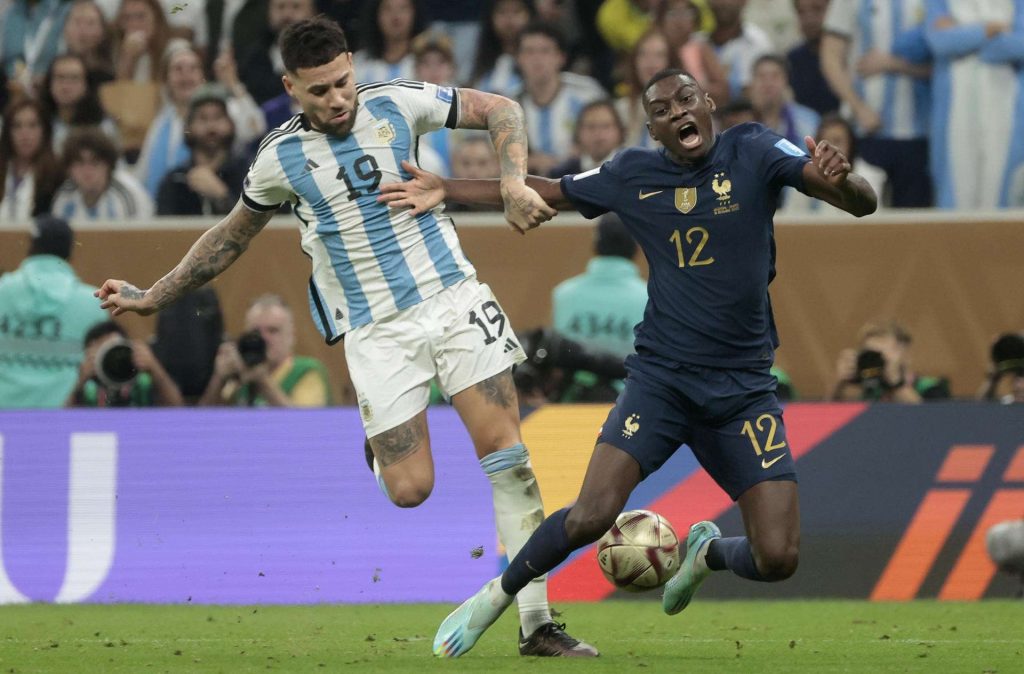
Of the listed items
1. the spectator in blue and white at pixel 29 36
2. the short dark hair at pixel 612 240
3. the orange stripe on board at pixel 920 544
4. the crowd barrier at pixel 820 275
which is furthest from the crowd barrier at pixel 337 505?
the spectator in blue and white at pixel 29 36

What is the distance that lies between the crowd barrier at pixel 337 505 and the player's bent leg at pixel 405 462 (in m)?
2.27

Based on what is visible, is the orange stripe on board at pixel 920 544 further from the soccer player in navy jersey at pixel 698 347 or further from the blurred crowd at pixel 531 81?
the blurred crowd at pixel 531 81

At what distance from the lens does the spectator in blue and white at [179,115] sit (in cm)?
1226

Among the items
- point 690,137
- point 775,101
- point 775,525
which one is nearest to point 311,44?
point 690,137

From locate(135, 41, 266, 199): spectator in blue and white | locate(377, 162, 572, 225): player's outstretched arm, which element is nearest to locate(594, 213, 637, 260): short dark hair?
locate(377, 162, 572, 225): player's outstretched arm

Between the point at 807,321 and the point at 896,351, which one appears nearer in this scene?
the point at 896,351

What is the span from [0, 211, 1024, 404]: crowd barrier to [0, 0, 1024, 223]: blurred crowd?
504 mm

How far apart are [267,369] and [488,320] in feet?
11.4

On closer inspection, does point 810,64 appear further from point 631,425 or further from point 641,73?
point 631,425

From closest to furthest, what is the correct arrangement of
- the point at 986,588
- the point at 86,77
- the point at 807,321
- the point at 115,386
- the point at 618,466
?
1. the point at 618,466
2. the point at 986,588
3. the point at 115,386
4. the point at 807,321
5. the point at 86,77

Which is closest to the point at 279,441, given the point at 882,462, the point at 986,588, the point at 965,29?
the point at 882,462

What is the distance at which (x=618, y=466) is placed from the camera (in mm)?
6625

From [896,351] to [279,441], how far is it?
3555 mm

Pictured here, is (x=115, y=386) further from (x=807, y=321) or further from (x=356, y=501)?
(x=807, y=321)
